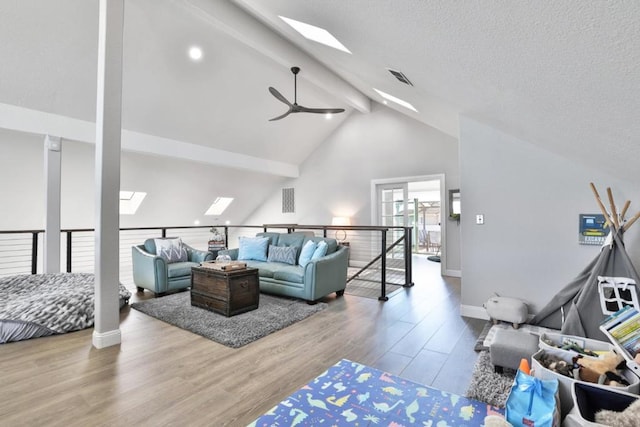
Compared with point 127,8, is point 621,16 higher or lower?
lower

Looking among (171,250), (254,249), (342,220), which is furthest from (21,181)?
(342,220)

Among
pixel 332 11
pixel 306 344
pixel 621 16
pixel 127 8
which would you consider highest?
pixel 127 8

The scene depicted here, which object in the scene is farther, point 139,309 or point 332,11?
point 139,309

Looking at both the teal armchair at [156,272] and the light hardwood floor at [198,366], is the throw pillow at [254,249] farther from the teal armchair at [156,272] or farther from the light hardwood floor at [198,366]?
the light hardwood floor at [198,366]

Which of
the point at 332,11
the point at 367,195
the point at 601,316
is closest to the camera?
the point at 332,11

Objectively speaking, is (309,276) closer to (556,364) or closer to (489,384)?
(489,384)

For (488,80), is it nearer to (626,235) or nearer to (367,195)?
(626,235)

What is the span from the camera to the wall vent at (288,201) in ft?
28.8

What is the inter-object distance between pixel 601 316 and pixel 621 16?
9.18 ft

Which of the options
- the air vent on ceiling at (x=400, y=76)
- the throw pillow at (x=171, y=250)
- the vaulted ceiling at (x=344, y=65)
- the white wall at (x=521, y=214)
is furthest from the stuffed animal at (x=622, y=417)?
the throw pillow at (x=171, y=250)

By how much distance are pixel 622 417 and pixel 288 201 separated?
26.0 feet

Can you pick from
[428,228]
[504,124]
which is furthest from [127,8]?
[428,228]

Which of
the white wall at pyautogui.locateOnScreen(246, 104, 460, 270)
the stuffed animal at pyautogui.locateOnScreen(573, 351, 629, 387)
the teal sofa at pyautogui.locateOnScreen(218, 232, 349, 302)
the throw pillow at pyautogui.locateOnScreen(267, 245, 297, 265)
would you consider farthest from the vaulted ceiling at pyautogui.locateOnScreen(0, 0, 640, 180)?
the throw pillow at pyautogui.locateOnScreen(267, 245, 297, 265)

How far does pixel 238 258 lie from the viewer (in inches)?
209
